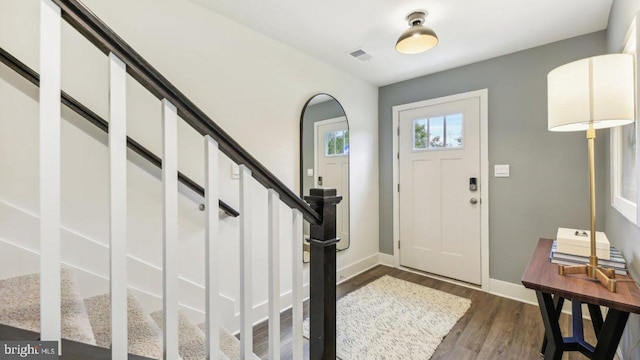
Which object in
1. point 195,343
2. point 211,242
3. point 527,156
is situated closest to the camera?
point 211,242

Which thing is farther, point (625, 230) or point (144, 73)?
point (625, 230)

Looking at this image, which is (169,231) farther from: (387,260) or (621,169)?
(387,260)

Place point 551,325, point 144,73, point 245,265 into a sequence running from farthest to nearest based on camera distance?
point 551,325
point 245,265
point 144,73

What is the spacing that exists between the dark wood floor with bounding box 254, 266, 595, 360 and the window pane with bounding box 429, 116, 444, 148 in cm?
155

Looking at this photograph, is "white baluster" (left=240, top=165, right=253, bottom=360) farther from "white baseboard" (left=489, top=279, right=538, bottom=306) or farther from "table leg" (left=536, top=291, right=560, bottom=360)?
"white baseboard" (left=489, top=279, right=538, bottom=306)

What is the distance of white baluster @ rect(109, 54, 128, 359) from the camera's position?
691 millimetres

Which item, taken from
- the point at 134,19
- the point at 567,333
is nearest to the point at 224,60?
the point at 134,19

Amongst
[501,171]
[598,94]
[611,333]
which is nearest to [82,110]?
[598,94]

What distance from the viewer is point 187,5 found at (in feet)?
5.91

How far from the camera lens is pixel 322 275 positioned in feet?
4.15

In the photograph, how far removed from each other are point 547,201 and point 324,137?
82.7 inches

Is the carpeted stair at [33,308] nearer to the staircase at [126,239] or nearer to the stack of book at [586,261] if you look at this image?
the staircase at [126,239]

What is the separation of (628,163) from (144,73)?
2222 mm

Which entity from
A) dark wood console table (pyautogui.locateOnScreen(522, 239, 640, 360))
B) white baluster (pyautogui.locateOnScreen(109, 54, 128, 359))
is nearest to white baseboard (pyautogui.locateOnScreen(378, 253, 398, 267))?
dark wood console table (pyautogui.locateOnScreen(522, 239, 640, 360))
